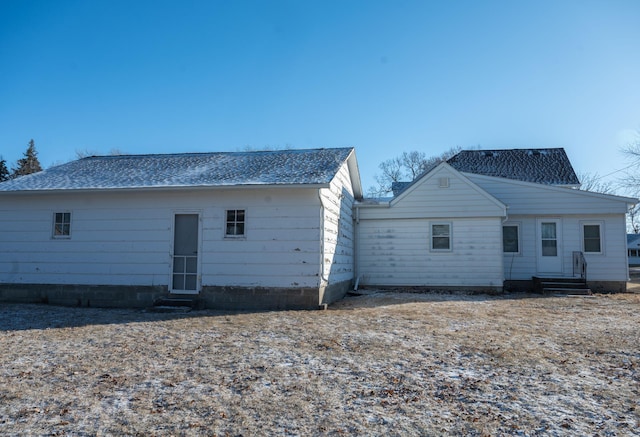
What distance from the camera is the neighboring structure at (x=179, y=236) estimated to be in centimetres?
1021

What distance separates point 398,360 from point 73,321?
661 centimetres

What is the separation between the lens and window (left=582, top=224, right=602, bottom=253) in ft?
49.4

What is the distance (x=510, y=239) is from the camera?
15.4m

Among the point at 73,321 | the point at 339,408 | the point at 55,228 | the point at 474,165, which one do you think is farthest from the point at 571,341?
the point at 474,165

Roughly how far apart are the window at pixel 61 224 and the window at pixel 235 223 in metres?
4.32

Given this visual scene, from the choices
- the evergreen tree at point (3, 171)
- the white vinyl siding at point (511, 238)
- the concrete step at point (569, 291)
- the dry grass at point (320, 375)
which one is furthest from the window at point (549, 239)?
the evergreen tree at point (3, 171)

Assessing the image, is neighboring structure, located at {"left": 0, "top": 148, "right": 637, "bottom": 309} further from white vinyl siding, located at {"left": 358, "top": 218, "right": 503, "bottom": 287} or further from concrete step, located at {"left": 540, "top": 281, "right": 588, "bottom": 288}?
concrete step, located at {"left": 540, "top": 281, "right": 588, "bottom": 288}

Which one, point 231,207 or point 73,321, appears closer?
point 73,321

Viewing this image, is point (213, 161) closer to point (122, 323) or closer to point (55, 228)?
point (55, 228)

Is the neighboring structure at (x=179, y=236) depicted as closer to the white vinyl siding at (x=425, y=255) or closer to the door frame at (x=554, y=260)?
the white vinyl siding at (x=425, y=255)

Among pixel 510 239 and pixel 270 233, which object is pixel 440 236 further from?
pixel 270 233

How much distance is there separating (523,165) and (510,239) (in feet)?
21.5

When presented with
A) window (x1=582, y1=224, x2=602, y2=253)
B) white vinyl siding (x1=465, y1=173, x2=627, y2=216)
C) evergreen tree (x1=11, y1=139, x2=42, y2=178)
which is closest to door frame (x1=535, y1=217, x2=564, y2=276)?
white vinyl siding (x1=465, y1=173, x2=627, y2=216)

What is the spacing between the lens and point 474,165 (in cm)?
2117
